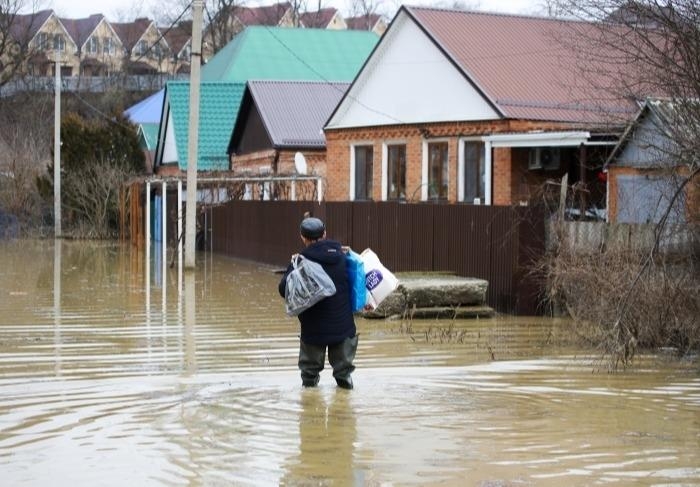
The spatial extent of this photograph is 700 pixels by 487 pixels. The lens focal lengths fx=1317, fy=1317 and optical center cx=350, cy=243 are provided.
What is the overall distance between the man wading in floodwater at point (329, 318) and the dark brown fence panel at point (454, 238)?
9.48m

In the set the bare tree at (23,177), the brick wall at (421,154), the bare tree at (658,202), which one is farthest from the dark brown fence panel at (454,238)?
the bare tree at (23,177)

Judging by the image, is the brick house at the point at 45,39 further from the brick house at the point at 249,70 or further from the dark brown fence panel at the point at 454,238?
the dark brown fence panel at the point at 454,238

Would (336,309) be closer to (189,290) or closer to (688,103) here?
(688,103)

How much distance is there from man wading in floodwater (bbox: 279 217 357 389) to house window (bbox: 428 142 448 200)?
2102cm

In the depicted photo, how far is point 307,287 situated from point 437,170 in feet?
72.4

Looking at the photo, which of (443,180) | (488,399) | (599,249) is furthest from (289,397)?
(443,180)

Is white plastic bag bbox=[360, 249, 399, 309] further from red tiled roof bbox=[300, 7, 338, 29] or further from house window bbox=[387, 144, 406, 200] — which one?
red tiled roof bbox=[300, 7, 338, 29]

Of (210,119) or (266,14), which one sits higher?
(266,14)

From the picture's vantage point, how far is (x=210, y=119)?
5003cm

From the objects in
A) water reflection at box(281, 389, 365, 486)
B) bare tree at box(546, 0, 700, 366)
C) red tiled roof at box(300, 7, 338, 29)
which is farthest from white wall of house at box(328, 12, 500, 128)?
red tiled roof at box(300, 7, 338, 29)

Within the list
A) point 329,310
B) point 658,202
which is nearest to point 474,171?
point 658,202

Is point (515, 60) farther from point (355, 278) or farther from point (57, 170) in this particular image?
point (57, 170)

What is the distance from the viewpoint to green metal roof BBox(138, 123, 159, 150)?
217 feet

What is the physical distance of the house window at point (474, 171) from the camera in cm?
3169
